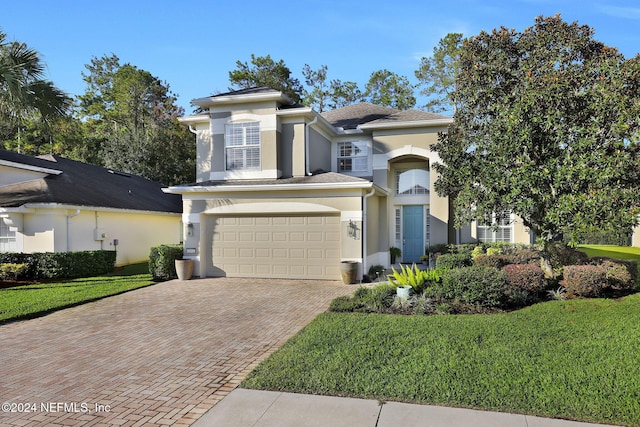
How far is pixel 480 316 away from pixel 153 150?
1033 inches

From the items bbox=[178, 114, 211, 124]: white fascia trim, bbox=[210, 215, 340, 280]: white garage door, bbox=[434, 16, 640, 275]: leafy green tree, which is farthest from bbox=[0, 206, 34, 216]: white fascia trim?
bbox=[434, 16, 640, 275]: leafy green tree

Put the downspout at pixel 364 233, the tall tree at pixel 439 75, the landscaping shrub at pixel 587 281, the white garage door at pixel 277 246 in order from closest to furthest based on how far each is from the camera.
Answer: the landscaping shrub at pixel 587 281, the downspout at pixel 364 233, the white garage door at pixel 277 246, the tall tree at pixel 439 75

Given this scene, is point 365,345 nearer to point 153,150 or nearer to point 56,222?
point 56,222

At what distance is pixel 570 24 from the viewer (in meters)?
9.52

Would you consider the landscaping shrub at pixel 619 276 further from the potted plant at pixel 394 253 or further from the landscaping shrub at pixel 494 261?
the potted plant at pixel 394 253

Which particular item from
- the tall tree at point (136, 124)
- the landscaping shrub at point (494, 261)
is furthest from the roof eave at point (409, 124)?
the tall tree at point (136, 124)

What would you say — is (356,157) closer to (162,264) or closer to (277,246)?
(277,246)

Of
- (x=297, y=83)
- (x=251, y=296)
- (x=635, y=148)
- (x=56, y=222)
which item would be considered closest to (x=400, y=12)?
(x=635, y=148)

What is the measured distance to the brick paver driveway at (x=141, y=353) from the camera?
448cm

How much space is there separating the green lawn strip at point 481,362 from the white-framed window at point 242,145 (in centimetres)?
844

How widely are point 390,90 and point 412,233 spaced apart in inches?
836

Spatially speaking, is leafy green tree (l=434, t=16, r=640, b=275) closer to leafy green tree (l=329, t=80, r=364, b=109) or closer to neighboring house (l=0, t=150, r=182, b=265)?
neighboring house (l=0, t=150, r=182, b=265)

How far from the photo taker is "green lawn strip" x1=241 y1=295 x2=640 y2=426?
4.36 m

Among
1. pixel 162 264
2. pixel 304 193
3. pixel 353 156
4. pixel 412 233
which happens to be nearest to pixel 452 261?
pixel 412 233
